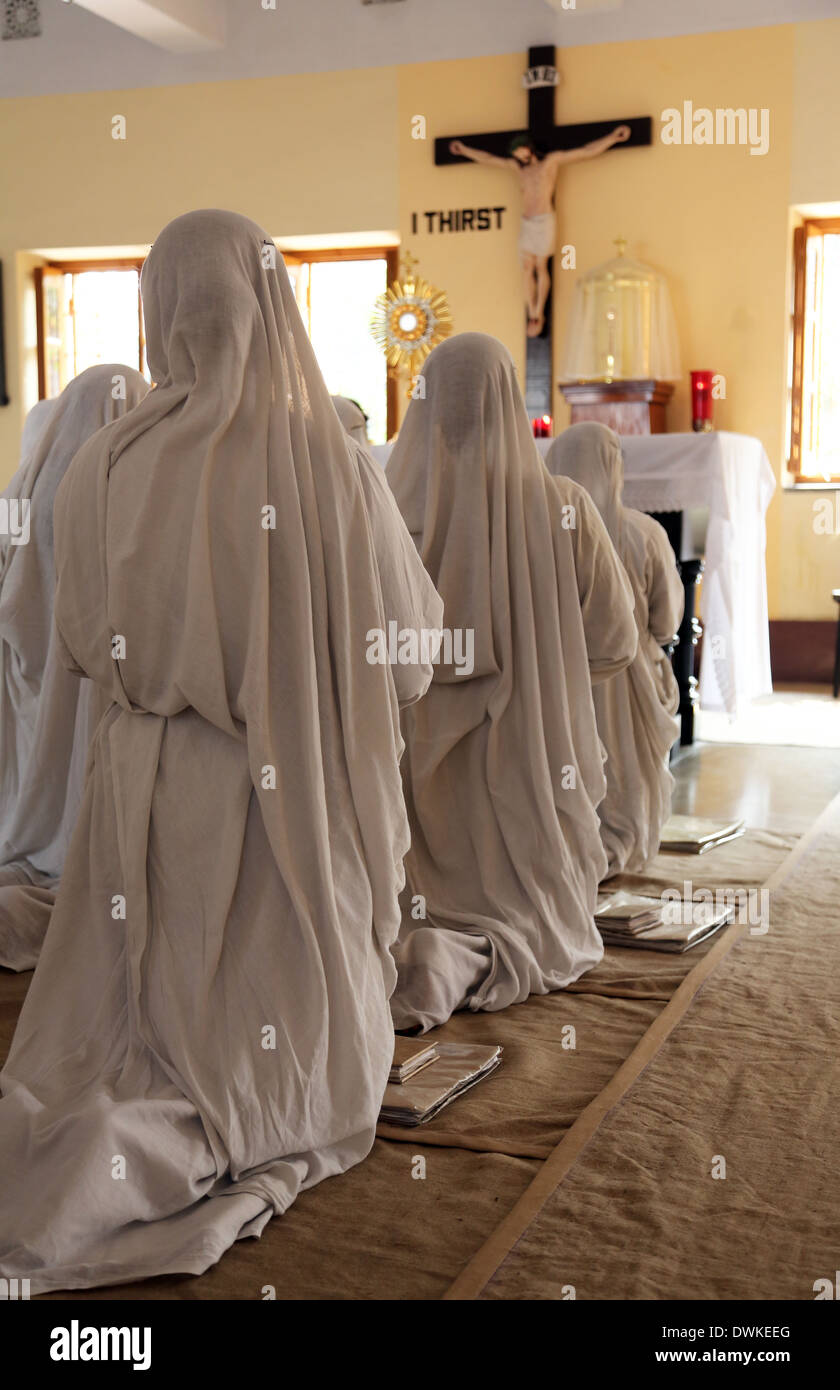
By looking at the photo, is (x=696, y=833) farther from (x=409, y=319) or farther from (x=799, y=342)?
(x=409, y=319)

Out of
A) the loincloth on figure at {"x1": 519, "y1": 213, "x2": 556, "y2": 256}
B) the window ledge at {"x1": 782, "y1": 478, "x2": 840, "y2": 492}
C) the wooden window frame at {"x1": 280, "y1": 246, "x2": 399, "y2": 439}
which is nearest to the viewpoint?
the window ledge at {"x1": 782, "y1": 478, "x2": 840, "y2": 492}

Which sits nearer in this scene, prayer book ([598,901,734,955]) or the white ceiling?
prayer book ([598,901,734,955])

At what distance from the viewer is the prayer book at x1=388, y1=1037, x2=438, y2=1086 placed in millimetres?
2982

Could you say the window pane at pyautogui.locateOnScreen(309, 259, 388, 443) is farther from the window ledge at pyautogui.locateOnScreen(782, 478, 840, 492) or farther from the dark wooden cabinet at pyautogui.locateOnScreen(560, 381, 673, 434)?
the window ledge at pyautogui.locateOnScreen(782, 478, 840, 492)

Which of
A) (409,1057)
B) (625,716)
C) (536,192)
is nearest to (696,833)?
(625,716)

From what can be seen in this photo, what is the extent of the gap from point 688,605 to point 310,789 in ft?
17.0

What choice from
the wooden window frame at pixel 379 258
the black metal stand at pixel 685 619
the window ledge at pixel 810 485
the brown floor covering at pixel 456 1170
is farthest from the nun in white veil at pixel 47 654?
the wooden window frame at pixel 379 258

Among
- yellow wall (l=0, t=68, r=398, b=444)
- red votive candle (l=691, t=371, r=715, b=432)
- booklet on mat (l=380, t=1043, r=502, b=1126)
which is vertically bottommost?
booklet on mat (l=380, t=1043, r=502, b=1126)

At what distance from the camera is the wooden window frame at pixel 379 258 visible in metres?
11.4

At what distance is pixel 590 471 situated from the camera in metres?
4.96

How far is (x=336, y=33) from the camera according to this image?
433 inches

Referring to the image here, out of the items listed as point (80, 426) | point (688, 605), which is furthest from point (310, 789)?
point (688, 605)

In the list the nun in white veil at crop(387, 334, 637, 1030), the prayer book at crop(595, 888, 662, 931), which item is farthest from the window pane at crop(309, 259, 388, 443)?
the nun in white veil at crop(387, 334, 637, 1030)

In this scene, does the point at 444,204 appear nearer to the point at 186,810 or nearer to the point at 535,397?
the point at 535,397
